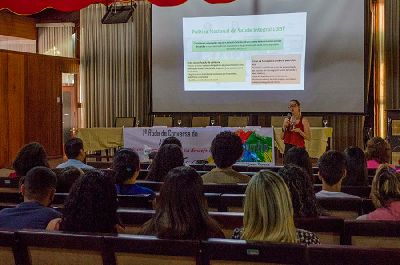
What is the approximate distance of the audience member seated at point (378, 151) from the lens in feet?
14.7

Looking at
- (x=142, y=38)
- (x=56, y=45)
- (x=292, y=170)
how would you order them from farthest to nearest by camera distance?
(x=56, y=45) < (x=142, y=38) < (x=292, y=170)

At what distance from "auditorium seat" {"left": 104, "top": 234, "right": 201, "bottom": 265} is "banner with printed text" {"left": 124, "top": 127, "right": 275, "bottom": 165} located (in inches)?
210

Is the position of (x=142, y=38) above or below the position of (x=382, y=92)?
above

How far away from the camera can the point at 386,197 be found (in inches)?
109

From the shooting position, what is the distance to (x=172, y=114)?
Answer: 11.3 metres

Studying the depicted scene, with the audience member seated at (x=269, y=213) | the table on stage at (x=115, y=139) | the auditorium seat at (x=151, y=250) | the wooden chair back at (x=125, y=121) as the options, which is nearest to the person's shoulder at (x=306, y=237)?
the audience member seated at (x=269, y=213)

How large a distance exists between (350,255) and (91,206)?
115 centimetres

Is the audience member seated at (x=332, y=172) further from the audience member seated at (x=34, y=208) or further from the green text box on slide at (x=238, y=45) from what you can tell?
the green text box on slide at (x=238, y=45)

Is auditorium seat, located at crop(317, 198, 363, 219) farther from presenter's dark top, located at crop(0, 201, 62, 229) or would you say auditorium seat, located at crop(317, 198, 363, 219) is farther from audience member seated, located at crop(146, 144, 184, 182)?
presenter's dark top, located at crop(0, 201, 62, 229)

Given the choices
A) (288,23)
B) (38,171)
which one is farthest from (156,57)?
(38,171)

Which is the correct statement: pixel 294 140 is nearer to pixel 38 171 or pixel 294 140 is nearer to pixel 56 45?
pixel 38 171

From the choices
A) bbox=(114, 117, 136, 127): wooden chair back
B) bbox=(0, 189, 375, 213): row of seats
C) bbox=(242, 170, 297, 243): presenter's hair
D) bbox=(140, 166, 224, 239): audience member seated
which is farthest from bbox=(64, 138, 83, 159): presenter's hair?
bbox=(114, 117, 136, 127): wooden chair back

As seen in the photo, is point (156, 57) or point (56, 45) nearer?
point (156, 57)

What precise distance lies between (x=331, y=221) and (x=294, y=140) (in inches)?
187
